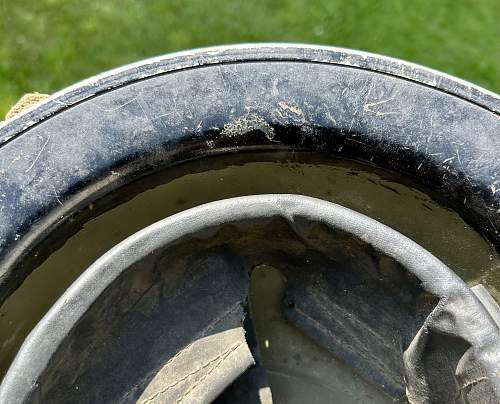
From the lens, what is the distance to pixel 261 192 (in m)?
0.98

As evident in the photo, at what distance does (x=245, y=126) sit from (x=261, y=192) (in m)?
0.13

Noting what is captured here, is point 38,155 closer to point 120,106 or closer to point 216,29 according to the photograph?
point 120,106

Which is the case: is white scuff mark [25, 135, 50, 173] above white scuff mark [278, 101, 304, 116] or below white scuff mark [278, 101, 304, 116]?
above

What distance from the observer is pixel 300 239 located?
0.83 m

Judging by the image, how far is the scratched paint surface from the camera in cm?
92

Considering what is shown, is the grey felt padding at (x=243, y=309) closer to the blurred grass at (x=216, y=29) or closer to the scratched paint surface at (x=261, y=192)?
the scratched paint surface at (x=261, y=192)

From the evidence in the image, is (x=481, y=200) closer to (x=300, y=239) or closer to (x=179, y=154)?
(x=300, y=239)

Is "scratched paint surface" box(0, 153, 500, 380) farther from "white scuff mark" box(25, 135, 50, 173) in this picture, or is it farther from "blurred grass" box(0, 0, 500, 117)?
"blurred grass" box(0, 0, 500, 117)

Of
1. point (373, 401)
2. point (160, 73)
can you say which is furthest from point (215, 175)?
point (373, 401)

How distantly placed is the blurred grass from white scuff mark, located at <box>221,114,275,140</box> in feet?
2.62

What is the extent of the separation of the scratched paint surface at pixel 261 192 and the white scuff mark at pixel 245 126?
0.06m

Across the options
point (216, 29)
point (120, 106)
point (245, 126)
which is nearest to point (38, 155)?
point (120, 106)

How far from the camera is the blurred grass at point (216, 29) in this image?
1.63 metres

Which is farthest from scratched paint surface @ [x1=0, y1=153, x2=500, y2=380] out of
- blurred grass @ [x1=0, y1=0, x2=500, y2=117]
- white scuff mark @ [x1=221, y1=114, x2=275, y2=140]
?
blurred grass @ [x1=0, y1=0, x2=500, y2=117]
